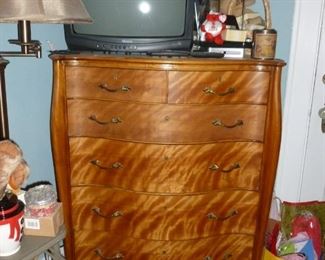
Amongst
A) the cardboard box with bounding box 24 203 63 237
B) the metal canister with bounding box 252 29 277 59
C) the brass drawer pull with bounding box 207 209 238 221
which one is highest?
the metal canister with bounding box 252 29 277 59

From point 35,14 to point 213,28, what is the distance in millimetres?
835

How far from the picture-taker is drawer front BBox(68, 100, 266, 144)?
56.0 inches

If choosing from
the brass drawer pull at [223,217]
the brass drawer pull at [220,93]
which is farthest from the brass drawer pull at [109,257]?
the brass drawer pull at [220,93]

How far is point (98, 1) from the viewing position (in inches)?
58.6

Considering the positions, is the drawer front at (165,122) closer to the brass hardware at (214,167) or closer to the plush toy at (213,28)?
the brass hardware at (214,167)

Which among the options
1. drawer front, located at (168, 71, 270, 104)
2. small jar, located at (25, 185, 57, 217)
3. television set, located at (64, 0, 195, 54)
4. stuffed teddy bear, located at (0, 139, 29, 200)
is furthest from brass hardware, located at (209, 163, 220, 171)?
stuffed teddy bear, located at (0, 139, 29, 200)

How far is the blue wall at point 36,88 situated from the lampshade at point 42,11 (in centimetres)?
60

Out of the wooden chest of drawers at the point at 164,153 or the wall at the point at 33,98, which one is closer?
the wooden chest of drawers at the point at 164,153

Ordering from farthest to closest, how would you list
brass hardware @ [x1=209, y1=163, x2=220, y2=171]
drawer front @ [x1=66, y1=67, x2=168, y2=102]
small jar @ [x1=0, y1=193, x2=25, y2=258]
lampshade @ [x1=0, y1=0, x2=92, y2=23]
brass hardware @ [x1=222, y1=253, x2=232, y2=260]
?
brass hardware @ [x1=222, y1=253, x2=232, y2=260] < brass hardware @ [x1=209, y1=163, x2=220, y2=171] < drawer front @ [x1=66, y1=67, x2=168, y2=102] < small jar @ [x1=0, y1=193, x2=25, y2=258] < lampshade @ [x1=0, y1=0, x2=92, y2=23]

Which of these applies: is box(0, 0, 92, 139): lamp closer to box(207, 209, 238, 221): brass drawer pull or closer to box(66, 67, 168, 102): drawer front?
box(66, 67, 168, 102): drawer front

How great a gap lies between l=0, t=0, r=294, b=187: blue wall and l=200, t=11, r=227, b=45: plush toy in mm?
509

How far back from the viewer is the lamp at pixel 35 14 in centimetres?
89

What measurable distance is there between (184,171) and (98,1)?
738mm

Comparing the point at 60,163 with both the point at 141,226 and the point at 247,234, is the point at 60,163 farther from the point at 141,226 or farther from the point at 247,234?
the point at 247,234
